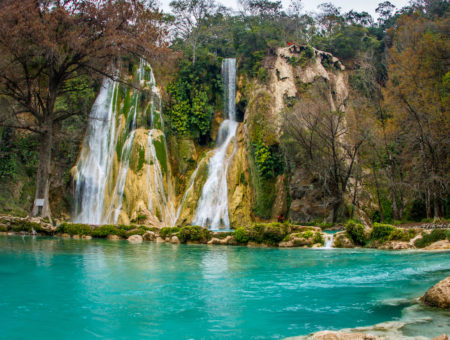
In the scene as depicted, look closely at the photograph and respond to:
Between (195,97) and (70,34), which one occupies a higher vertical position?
(195,97)

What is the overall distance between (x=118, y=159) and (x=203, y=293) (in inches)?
788

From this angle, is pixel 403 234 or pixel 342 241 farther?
pixel 342 241

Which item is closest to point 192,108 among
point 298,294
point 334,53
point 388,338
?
point 334,53

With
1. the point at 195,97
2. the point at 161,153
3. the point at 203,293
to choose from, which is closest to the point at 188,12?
the point at 195,97

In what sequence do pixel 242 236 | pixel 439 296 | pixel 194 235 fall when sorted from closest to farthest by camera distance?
pixel 439 296, pixel 242 236, pixel 194 235

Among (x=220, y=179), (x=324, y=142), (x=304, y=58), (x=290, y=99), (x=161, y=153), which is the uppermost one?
(x=304, y=58)

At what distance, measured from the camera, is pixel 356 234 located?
1261 cm

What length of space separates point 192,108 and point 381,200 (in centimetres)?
1499

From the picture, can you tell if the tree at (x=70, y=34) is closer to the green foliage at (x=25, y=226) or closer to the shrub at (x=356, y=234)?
the green foliage at (x=25, y=226)

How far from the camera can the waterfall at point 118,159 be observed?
23078 millimetres

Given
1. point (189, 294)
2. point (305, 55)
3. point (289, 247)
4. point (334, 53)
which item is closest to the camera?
point (189, 294)

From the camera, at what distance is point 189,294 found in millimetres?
5805

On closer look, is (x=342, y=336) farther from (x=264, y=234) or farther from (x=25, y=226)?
(x=25, y=226)

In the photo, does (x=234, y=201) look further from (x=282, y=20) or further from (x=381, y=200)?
(x=282, y=20)
